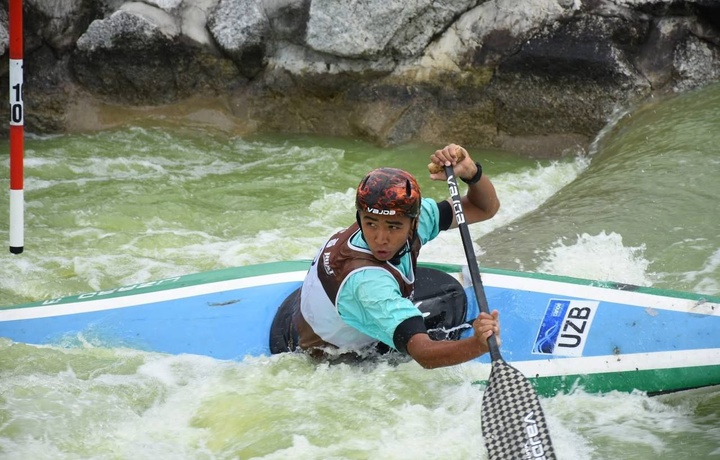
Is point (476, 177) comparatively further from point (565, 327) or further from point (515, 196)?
point (515, 196)

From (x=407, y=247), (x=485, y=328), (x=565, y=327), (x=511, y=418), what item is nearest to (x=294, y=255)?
(x=565, y=327)

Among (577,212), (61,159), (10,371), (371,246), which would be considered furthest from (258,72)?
(371,246)

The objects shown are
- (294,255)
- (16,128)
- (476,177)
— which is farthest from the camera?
(294,255)

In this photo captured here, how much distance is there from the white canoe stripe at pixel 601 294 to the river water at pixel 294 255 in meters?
0.31

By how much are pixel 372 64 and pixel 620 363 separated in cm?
449

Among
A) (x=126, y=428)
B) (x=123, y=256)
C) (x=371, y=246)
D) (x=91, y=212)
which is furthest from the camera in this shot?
(x=91, y=212)

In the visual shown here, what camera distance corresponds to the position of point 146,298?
3910 millimetres

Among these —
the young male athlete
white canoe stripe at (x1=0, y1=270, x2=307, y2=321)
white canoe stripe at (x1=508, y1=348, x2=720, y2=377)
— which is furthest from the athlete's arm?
white canoe stripe at (x1=0, y1=270, x2=307, y2=321)

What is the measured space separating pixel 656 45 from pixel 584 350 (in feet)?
14.1

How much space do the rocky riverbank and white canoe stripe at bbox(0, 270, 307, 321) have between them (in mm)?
3589

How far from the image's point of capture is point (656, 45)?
696 centimetres

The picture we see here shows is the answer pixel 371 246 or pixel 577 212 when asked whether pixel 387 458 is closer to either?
pixel 371 246

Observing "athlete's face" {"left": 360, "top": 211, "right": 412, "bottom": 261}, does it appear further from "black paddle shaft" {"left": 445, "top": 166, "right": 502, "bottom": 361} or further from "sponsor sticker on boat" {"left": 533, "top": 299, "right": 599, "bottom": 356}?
"sponsor sticker on boat" {"left": 533, "top": 299, "right": 599, "bottom": 356}

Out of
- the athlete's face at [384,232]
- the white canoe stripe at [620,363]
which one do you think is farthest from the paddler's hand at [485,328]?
the white canoe stripe at [620,363]
